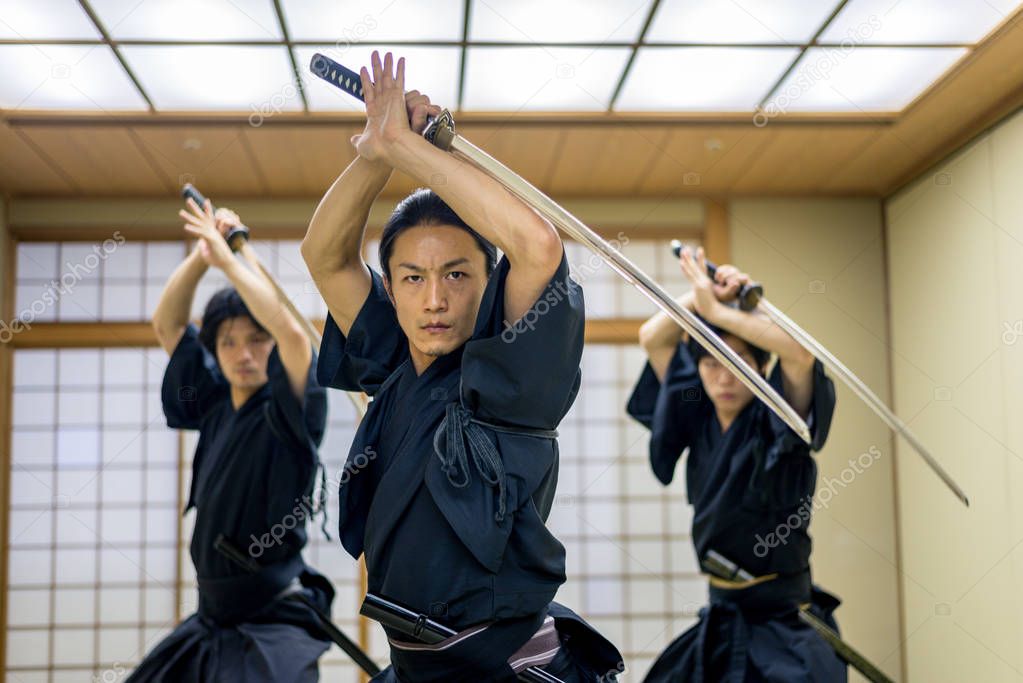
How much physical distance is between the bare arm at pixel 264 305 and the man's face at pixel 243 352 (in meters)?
0.22

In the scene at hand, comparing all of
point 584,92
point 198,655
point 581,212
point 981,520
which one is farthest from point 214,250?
point 981,520

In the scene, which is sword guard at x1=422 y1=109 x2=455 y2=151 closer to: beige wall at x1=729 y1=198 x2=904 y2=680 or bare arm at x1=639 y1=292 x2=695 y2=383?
bare arm at x1=639 y1=292 x2=695 y2=383

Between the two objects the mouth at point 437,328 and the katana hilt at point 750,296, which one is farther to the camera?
the katana hilt at point 750,296

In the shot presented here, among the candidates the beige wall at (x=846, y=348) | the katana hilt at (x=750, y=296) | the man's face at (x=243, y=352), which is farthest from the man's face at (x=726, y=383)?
the beige wall at (x=846, y=348)

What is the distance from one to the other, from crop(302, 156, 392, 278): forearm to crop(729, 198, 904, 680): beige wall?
15.4ft

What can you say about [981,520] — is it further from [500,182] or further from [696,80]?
[500,182]

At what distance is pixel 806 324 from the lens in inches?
250

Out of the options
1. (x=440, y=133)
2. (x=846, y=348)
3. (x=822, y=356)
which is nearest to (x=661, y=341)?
(x=822, y=356)

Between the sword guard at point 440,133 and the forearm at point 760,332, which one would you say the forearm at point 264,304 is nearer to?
the forearm at point 760,332

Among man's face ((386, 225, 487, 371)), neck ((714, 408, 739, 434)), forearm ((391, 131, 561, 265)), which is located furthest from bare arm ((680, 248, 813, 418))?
forearm ((391, 131, 561, 265))

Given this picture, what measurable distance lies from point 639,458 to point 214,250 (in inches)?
147

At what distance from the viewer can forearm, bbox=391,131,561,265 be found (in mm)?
1692

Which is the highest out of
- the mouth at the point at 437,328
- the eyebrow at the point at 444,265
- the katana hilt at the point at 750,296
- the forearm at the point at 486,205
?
the katana hilt at the point at 750,296

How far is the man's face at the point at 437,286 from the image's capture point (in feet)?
6.08
